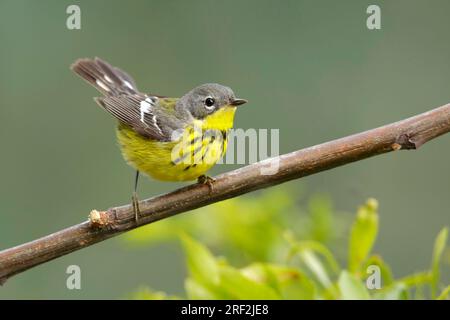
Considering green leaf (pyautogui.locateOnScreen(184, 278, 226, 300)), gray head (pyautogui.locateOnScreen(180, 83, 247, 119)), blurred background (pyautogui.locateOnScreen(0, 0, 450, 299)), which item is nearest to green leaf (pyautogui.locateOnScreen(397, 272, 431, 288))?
green leaf (pyautogui.locateOnScreen(184, 278, 226, 300))

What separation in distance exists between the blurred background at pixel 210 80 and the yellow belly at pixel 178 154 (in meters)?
2.13

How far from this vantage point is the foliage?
70.4 inches

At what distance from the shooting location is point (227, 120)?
2.92m

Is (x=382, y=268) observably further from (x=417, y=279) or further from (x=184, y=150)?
(x=184, y=150)

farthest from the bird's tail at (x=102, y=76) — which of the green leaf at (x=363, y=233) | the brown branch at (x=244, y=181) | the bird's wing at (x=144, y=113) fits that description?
the green leaf at (x=363, y=233)

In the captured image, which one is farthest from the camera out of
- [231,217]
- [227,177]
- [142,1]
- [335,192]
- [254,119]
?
[142,1]

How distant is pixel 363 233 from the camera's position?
196 centimetres

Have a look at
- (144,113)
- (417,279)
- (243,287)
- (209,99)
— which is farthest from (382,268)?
(144,113)

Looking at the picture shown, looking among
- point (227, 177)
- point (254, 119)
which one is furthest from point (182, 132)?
point (254, 119)

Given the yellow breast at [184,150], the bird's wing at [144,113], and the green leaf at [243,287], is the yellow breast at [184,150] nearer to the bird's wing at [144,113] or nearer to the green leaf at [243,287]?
the bird's wing at [144,113]

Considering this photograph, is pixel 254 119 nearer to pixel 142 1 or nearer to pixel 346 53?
pixel 346 53

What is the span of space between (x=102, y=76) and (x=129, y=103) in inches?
11.4

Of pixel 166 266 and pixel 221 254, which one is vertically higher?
pixel 166 266

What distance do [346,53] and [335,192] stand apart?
1.12 meters
